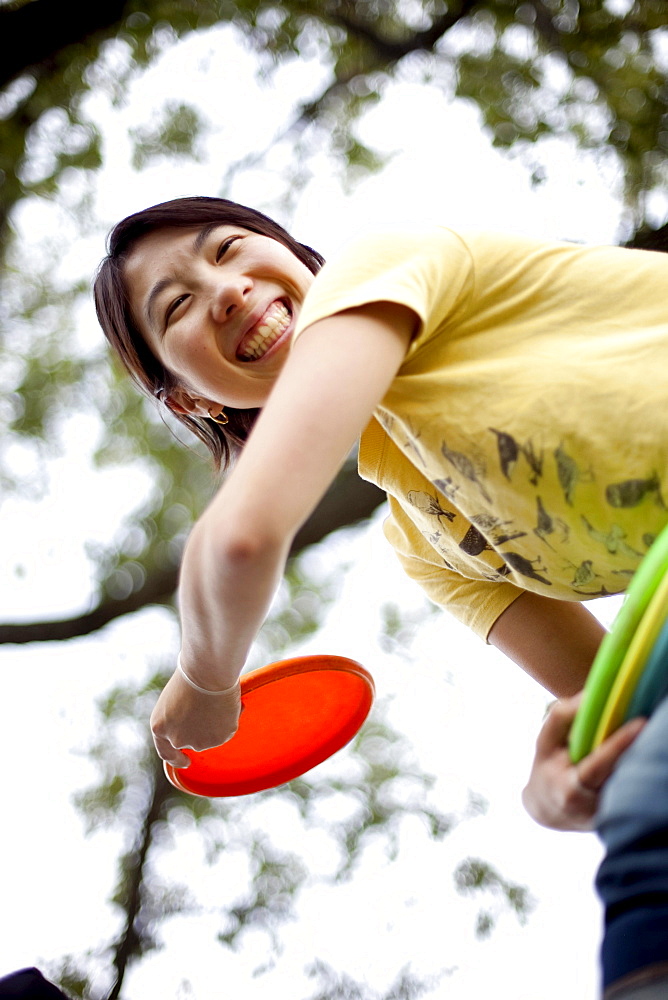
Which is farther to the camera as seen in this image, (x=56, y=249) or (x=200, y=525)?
(x=56, y=249)

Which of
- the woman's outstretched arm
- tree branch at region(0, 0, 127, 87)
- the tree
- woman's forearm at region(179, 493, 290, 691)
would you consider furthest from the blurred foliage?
the woman's outstretched arm

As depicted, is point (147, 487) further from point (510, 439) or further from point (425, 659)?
point (510, 439)

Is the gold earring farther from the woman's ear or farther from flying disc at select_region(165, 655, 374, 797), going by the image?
flying disc at select_region(165, 655, 374, 797)

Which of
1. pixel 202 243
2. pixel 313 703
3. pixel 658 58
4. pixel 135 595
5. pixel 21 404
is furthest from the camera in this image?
pixel 21 404

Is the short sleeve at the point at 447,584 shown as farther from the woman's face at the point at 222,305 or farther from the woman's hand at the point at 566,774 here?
the woman's hand at the point at 566,774

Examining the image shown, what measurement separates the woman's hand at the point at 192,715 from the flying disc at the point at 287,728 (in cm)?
24

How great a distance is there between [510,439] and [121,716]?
142 inches

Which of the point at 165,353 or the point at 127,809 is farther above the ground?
the point at 165,353

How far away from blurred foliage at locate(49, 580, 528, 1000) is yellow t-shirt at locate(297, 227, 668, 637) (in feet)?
10.7

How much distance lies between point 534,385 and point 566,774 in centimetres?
40

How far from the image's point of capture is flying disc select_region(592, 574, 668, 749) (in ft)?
2.41

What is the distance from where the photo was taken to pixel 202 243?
4.44 feet

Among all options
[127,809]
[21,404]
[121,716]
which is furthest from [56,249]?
[127,809]

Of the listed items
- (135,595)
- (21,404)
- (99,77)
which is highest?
(99,77)
